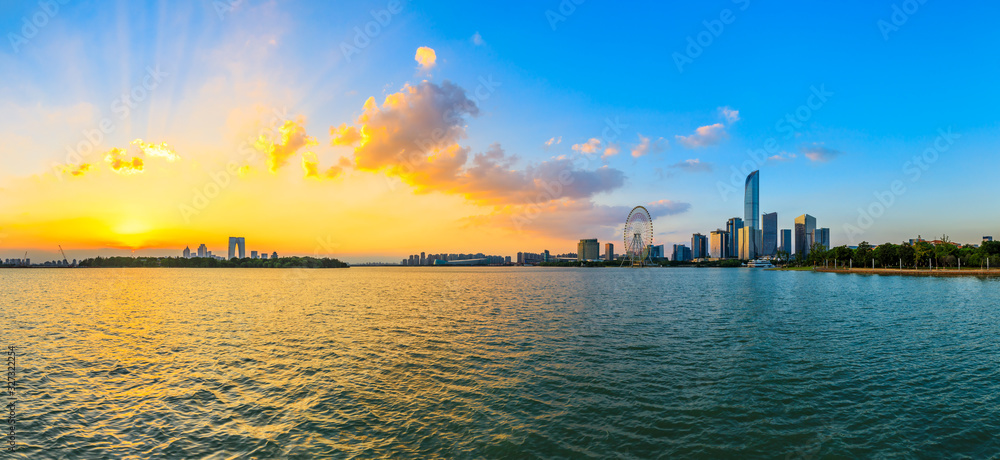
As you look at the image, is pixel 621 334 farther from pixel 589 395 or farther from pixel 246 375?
pixel 246 375

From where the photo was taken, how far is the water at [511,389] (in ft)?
55.2

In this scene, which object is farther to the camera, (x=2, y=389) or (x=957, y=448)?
(x=2, y=389)

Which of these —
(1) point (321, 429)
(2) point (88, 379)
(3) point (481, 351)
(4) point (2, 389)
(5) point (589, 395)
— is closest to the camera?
(1) point (321, 429)

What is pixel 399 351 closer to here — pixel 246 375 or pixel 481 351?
pixel 481 351

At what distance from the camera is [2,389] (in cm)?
2366

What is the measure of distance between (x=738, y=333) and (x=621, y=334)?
36.7 feet

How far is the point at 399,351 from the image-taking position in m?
33.3

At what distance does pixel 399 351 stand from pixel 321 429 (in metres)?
15.1

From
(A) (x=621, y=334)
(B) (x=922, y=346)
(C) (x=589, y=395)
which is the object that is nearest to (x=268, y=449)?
(C) (x=589, y=395)

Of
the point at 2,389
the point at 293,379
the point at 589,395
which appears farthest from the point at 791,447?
the point at 2,389

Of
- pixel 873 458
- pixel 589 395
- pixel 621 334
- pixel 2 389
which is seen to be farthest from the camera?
pixel 621 334

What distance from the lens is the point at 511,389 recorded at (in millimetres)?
23328

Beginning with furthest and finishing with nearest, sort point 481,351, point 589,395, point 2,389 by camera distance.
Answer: point 481,351
point 2,389
point 589,395

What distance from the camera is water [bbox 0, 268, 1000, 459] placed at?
16.8 m
